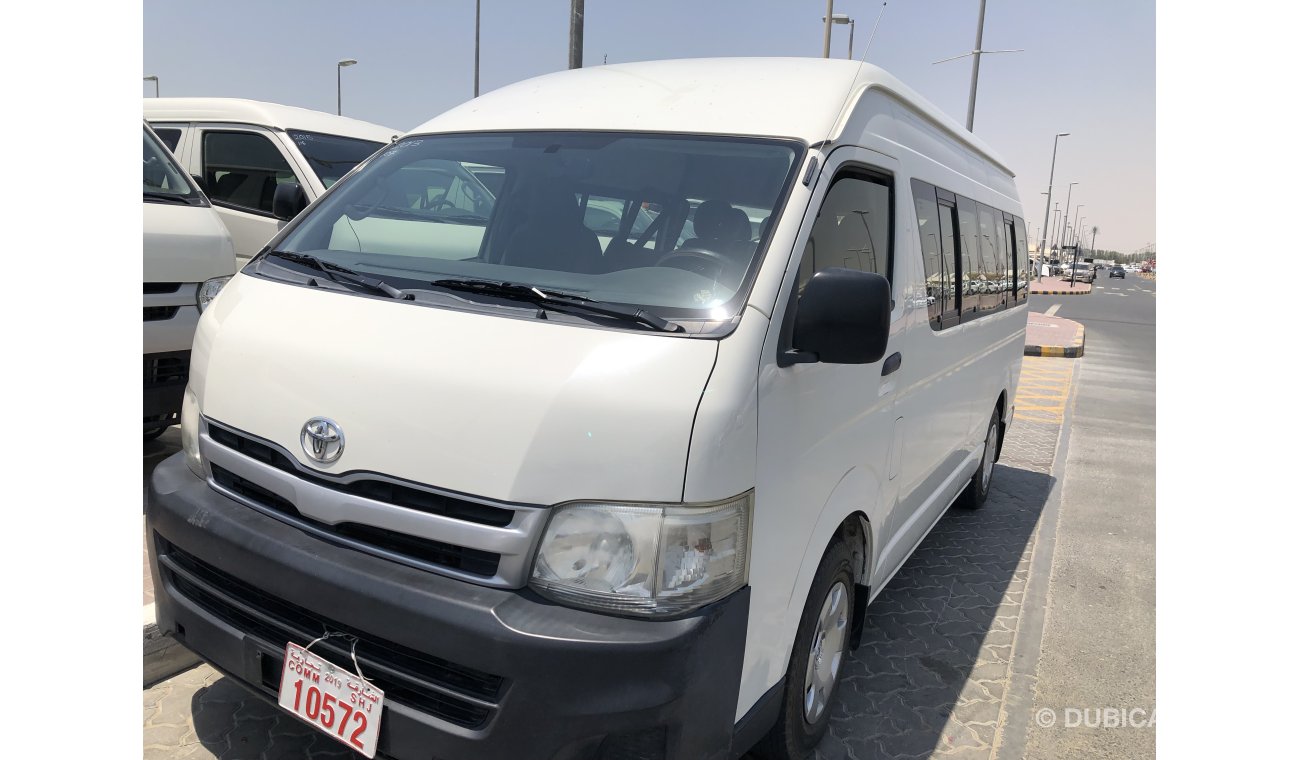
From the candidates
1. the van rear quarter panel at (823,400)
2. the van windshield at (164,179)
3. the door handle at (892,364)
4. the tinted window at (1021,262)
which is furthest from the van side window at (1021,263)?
the van windshield at (164,179)

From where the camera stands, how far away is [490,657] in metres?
1.93

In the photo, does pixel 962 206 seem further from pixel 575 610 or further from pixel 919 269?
pixel 575 610

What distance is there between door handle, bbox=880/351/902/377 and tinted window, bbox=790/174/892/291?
29 cm

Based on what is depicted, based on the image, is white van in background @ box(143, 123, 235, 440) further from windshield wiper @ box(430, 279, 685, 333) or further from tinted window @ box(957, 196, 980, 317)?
tinted window @ box(957, 196, 980, 317)

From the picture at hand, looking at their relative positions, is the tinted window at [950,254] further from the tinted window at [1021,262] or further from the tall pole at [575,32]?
the tall pole at [575,32]

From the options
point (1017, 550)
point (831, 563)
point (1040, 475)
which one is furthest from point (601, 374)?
point (1040, 475)

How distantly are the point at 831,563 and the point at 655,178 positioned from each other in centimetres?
133

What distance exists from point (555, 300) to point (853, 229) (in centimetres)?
111

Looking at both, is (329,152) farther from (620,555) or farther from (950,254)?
(620,555)

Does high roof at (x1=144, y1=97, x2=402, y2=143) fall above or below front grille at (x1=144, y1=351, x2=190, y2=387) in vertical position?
above

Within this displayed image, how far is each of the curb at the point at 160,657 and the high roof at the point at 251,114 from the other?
17.6ft

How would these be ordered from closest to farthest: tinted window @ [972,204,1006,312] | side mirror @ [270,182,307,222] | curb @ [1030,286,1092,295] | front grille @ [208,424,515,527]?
front grille @ [208,424,515,527] < side mirror @ [270,182,307,222] < tinted window @ [972,204,1006,312] < curb @ [1030,286,1092,295]

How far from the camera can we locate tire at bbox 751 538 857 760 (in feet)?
8.64

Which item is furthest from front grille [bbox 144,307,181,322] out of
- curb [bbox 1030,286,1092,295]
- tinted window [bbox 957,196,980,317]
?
curb [bbox 1030,286,1092,295]
